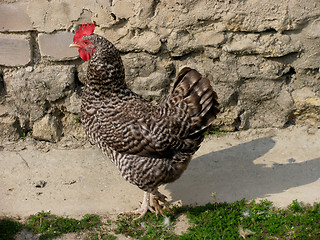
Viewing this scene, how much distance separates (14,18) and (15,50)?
1.33 feet

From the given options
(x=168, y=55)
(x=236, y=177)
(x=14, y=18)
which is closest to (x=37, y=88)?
(x=14, y=18)

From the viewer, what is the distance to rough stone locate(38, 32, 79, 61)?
527cm

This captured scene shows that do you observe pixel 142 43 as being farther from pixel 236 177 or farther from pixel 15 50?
pixel 236 177

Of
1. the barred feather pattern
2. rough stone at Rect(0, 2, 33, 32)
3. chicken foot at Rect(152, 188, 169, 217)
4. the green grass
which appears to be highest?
rough stone at Rect(0, 2, 33, 32)

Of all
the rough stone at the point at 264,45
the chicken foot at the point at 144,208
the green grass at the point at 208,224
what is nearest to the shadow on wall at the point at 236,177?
the green grass at the point at 208,224

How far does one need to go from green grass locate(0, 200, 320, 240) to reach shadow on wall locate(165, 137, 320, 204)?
0.24 meters

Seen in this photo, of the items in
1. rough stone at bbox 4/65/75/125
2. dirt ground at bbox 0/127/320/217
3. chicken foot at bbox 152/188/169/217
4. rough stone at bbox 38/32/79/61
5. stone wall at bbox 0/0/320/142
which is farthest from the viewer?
rough stone at bbox 4/65/75/125

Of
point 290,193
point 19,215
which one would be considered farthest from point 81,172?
point 290,193

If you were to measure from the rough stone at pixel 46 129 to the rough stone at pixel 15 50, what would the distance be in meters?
0.80

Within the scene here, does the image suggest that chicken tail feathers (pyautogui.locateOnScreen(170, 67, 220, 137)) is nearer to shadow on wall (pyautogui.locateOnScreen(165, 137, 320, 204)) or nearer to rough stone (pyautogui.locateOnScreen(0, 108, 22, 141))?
shadow on wall (pyautogui.locateOnScreen(165, 137, 320, 204))

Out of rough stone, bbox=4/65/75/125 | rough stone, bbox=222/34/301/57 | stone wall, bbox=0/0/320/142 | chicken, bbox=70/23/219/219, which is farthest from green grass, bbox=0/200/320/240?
rough stone, bbox=222/34/301/57

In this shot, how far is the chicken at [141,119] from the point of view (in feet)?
13.5

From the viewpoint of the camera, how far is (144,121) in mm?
4148

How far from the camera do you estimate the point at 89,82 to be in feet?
14.1
